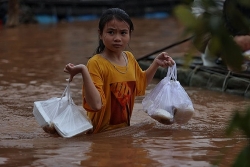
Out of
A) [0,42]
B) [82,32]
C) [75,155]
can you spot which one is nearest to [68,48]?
[0,42]

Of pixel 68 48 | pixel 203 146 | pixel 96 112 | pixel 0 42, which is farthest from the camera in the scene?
pixel 0 42

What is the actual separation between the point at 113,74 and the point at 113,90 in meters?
0.13

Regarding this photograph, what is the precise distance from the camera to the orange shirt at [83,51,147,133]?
434 cm

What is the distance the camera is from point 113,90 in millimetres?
4426

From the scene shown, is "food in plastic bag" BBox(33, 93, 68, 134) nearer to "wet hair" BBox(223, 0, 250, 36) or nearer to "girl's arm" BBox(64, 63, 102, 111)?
"girl's arm" BBox(64, 63, 102, 111)

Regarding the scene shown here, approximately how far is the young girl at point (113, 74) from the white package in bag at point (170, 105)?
16 centimetres

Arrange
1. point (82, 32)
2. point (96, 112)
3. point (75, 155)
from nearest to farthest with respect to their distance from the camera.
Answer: point (75, 155) → point (96, 112) → point (82, 32)

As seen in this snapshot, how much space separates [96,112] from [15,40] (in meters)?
10.7

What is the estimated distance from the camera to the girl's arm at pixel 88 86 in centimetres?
405

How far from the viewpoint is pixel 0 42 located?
557 inches

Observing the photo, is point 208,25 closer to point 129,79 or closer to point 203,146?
point 203,146

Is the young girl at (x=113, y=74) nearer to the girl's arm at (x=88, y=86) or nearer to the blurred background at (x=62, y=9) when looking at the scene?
the girl's arm at (x=88, y=86)

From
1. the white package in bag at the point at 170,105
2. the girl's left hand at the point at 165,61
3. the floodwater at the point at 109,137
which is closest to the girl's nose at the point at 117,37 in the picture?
the girl's left hand at the point at 165,61

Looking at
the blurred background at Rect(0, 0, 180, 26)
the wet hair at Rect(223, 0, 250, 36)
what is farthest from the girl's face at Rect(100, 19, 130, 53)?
the blurred background at Rect(0, 0, 180, 26)
